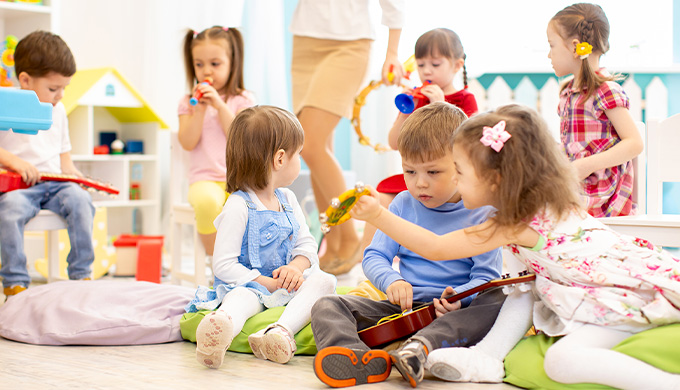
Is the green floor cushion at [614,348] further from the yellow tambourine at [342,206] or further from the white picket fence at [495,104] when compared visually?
the white picket fence at [495,104]

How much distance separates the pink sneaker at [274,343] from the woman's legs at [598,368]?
513 millimetres

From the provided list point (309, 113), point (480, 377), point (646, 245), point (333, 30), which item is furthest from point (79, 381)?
point (333, 30)

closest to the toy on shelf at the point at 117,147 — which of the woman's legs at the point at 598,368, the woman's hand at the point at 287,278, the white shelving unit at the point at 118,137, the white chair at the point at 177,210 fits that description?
the white shelving unit at the point at 118,137

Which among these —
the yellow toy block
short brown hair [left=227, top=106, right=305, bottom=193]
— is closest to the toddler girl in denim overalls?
short brown hair [left=227, top=106, right=305, bottom=193]

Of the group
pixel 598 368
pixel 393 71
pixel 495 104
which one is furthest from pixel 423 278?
pixel 495 104

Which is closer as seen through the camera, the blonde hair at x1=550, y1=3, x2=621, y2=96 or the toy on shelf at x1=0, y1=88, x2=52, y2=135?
the toy on shelf at x1=0, y1=88, x2=52, y2=135

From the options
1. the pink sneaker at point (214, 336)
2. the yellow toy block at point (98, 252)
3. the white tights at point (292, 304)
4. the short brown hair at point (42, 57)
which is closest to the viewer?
the pink sneaker at point (214, 336)

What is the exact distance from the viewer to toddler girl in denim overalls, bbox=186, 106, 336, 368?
5.36 ft

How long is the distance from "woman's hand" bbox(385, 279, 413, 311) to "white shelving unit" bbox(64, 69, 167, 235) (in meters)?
2.09

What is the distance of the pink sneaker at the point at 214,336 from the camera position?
1.38 m

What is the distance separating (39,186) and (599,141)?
1.69 meters

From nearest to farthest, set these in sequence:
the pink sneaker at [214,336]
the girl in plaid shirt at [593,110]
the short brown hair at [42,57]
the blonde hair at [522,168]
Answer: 1. the blonde hair at [522,168]
2. the pink sneaker at [214,336]
3. the girl in plaid shirt at [593,110]
4. the short brown hair at [42,57]

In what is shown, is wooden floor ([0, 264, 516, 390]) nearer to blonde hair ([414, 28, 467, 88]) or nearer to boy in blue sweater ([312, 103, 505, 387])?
boy in blue sweater ([312, 103, 505, 387])

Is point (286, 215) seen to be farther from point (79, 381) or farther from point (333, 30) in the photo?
point (333, 30)
